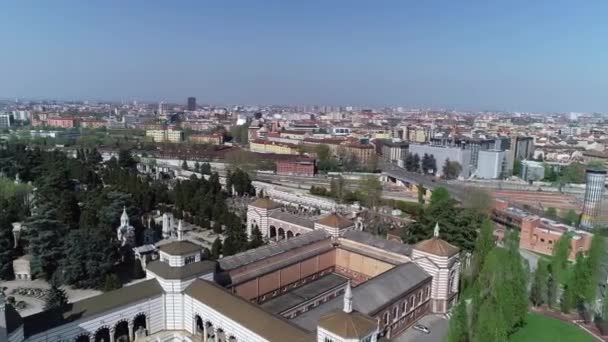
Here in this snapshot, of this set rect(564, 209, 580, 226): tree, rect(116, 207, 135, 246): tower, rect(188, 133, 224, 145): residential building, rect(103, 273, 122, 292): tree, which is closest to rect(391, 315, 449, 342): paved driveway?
rect(103, 273, 122, 292): tree

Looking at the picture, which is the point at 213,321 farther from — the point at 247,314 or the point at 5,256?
the point at 5,256

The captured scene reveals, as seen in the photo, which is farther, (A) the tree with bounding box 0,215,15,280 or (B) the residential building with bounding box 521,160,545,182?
(B) the residential building with bounding box 521,160,545,182

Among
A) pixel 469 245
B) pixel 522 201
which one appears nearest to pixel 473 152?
pixel 522 201

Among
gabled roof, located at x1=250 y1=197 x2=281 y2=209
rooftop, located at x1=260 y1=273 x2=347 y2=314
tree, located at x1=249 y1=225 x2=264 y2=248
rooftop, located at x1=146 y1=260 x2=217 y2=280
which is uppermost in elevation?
rooftop, located at x1=146 y1=260 x2=217 y2=280

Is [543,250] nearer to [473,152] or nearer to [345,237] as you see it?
[345,237]

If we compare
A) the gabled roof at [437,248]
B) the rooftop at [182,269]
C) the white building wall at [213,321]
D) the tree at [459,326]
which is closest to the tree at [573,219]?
the gabled roof at [437,248]

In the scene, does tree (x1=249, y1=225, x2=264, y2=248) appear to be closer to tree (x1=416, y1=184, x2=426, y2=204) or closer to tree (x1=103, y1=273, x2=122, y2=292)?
tree (x1=103, y1=273, x2=122, y2=292)

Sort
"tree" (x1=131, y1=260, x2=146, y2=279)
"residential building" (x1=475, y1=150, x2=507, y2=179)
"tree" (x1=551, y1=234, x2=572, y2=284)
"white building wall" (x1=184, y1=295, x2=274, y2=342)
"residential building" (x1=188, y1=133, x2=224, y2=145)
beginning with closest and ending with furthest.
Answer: "white building wall" (x1=184, y1=295, x2=274, y2=342) < "tree" (x1=551, y1=234, x2=572, y2=284) < "tree" (x1=131, y1=260, x2=146, y2=279) < "residential building" (x1=475, y1=150, x2=507, y2=179) < "residential building" (x1=188, y1=133, x2=224, y2=145)

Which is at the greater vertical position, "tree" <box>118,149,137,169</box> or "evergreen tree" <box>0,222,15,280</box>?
"tree" <box>118,149,137,169</box>

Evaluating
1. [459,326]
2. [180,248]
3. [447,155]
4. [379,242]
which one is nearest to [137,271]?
[180,248]
